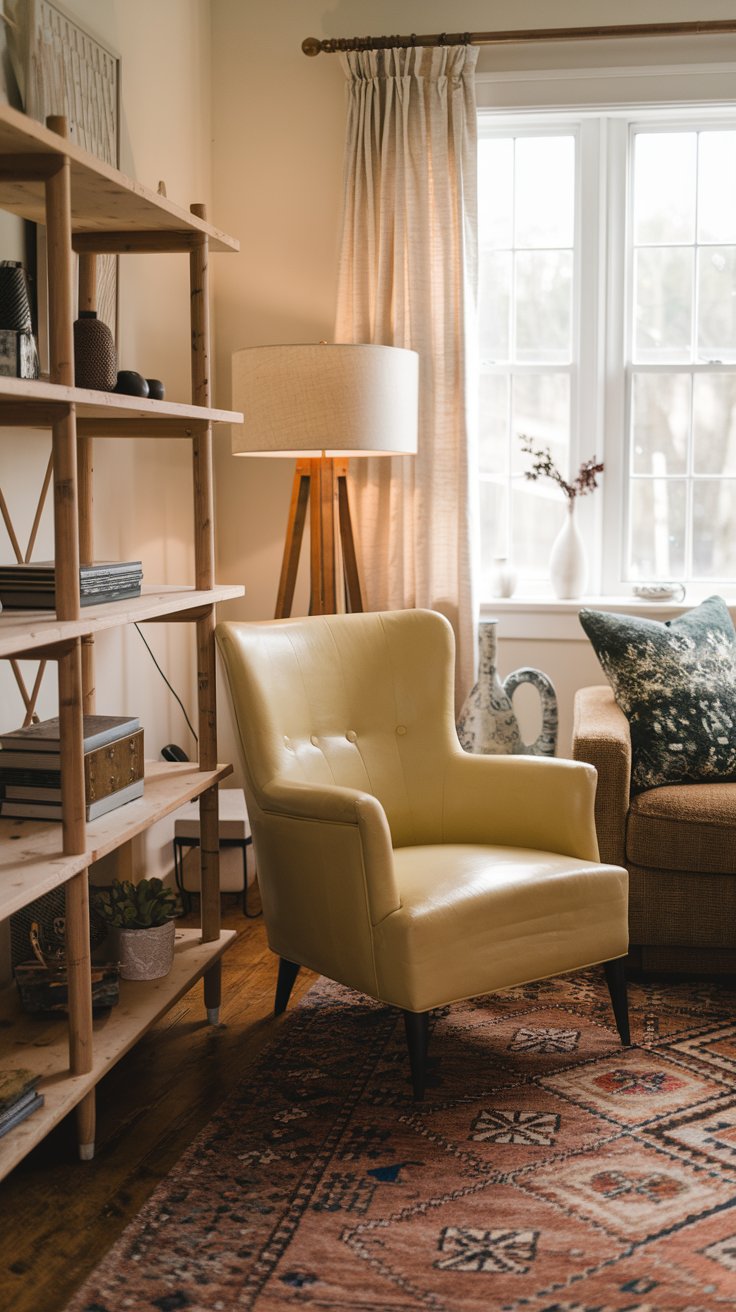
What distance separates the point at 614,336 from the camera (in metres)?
4.14

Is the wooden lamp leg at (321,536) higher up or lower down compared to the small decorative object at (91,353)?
lower down

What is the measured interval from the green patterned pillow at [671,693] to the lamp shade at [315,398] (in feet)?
2.56

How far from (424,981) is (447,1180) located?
0.36 m

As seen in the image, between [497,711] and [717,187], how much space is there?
1931 millimetres

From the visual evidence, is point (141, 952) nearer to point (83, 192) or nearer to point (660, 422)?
point (83, 192)

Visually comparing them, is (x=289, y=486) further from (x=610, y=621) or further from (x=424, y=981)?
(x=424, y=981)

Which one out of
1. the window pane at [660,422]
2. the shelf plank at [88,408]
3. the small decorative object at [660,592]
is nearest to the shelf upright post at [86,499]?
the shelf plank at [88,408]

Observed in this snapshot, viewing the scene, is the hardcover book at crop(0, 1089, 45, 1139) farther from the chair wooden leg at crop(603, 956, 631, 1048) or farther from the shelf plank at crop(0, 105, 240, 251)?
the shelf plank at crop(0, 105, 240, 251)

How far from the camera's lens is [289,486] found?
4164 mm

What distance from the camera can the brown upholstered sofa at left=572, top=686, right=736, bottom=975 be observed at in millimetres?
2924

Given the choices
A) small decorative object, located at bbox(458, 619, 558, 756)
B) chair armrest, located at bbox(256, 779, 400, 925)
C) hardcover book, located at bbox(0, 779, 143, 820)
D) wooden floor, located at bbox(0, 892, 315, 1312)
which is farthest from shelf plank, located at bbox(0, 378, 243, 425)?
wooden floor, located at bbox(0, 892, 315, 1312)

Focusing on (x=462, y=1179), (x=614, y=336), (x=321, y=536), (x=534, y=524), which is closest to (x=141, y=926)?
(x=462, y=1179)

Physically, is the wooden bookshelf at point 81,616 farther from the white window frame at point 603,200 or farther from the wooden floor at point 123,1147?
the white window frame at point 603,200

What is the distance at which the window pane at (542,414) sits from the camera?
13.9 ft
